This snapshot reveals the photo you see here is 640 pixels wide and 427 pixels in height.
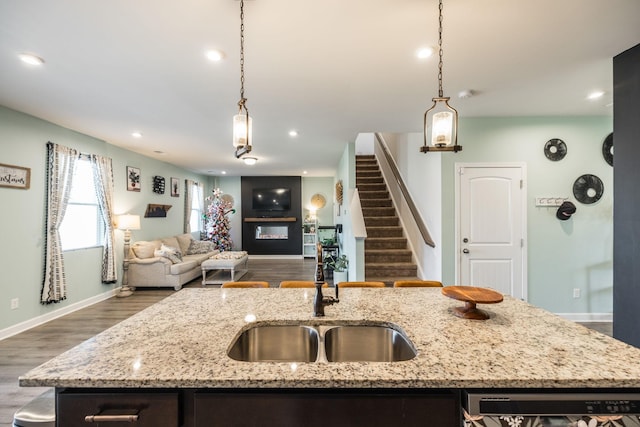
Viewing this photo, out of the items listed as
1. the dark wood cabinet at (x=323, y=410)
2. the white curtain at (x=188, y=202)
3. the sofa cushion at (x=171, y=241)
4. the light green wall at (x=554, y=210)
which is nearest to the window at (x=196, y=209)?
the white curtain at (x=188, y=202)

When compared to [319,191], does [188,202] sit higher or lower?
lower

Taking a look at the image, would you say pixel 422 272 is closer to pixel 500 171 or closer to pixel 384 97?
pixel 500 171

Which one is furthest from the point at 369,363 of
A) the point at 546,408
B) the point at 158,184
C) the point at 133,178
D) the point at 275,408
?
the point at 158,184

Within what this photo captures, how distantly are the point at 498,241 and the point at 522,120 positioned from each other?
1.57 m

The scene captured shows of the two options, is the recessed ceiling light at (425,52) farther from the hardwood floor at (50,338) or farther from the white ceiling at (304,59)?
the hardwood floor at (50,338)

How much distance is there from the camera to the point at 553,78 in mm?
2594

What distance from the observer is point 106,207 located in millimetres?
4680

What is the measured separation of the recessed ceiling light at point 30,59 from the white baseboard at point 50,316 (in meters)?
2.98

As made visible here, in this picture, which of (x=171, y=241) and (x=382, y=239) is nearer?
(x=382, y=239)

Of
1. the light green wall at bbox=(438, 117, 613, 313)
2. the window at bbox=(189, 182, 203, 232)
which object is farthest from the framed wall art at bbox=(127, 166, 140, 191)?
the light green wall at bbox=(438, 117, 613, 313)

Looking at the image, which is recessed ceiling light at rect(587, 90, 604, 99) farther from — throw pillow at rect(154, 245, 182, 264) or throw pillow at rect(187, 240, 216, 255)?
throw pillow at rect(187, 240, 216, 255)

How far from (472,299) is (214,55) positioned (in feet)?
7.80

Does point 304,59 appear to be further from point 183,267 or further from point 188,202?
point 188,202

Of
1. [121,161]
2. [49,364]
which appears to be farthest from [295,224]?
[49,364]
